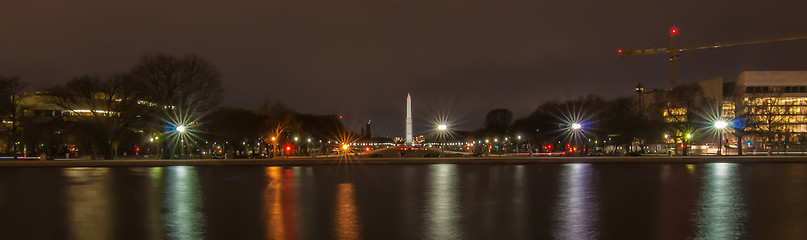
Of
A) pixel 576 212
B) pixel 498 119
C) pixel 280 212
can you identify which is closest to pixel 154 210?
pixel 280 212

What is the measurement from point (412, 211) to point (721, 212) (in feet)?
22.1

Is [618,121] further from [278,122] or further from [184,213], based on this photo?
[184,213]

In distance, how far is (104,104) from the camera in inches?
2028

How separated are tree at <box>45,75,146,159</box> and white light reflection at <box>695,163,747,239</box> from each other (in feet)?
149

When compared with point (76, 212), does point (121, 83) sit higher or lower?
higher

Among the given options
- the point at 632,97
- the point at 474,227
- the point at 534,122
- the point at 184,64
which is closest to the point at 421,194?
the point at 474,227

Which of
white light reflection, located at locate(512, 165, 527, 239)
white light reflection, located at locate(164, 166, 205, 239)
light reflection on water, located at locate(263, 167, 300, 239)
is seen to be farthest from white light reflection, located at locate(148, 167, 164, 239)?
white light reflection, located at locate(512, 165, 527, 239)

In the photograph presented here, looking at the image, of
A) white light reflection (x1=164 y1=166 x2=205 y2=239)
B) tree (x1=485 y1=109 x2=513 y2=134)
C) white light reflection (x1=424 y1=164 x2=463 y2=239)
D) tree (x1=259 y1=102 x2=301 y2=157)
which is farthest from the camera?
tree (x1=485 y1=109 x2=513 y2=134)

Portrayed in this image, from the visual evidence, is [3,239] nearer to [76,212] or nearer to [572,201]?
[76,212]

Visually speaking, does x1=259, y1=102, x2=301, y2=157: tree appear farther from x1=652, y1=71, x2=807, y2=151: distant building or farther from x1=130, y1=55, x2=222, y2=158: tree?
x1=652, y1=71, x2=807, y2=151: distant building

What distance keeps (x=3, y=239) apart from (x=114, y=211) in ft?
11.3

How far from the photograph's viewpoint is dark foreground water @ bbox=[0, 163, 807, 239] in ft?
32.2

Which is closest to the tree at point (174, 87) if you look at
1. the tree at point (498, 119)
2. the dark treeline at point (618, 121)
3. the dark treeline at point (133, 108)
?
the dark treeline at point (133, 108)

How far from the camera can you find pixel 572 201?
14430mm
